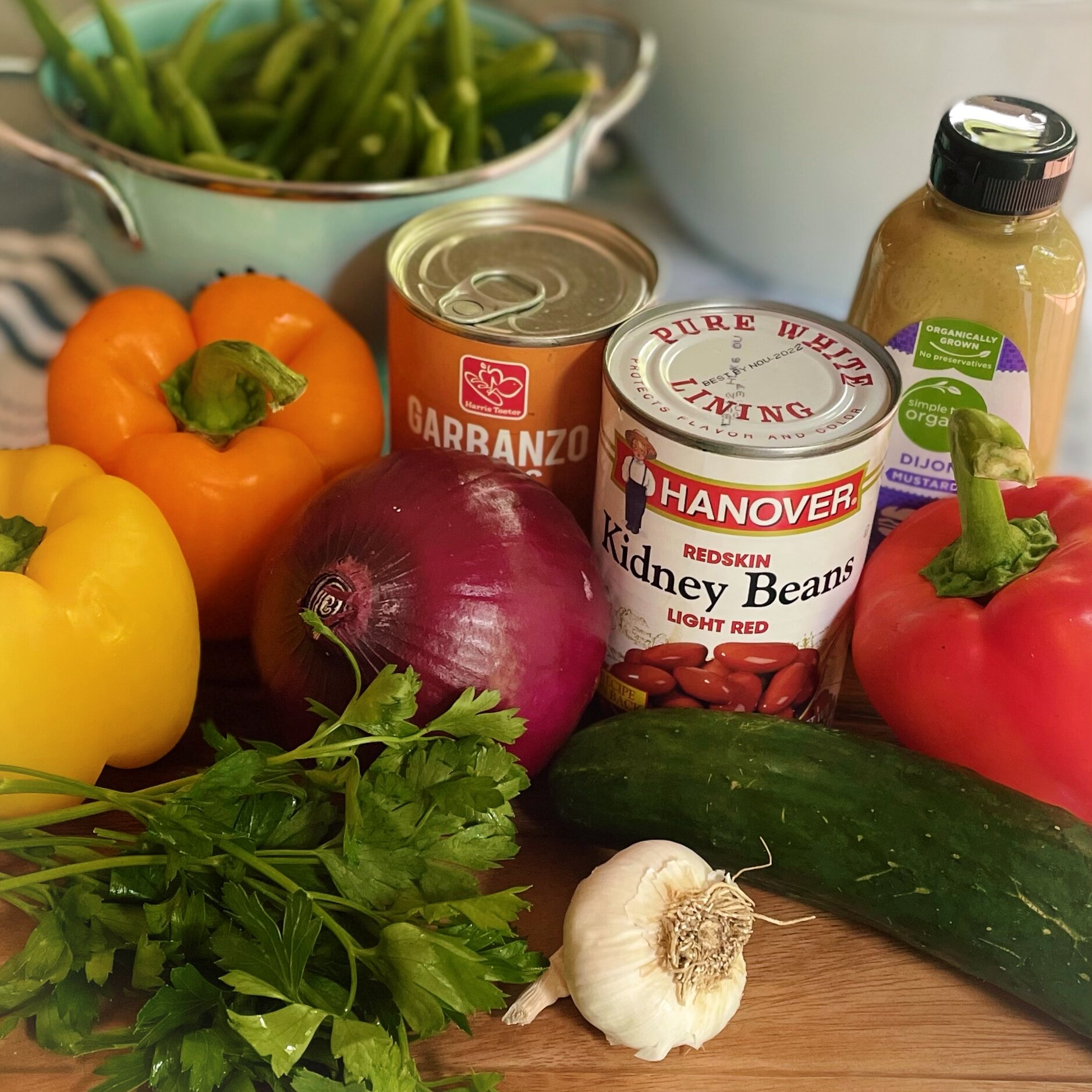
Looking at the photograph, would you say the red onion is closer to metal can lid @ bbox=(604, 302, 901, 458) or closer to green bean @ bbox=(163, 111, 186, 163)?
metal can lid @ bbox=(604, 302, 901, 458)

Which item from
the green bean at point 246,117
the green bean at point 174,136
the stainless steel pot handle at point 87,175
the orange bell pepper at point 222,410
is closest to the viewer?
the orange bell pepper at point 222,410

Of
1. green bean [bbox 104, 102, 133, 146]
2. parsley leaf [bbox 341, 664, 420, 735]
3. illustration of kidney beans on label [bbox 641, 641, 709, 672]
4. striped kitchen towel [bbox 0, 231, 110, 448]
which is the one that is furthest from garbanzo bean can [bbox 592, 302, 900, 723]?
striped kitchen towel [bbox 0, 231, 110, 448]

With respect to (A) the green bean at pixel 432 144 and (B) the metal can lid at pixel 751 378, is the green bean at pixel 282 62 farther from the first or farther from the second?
(B) the metal can lid at pixel 751 378

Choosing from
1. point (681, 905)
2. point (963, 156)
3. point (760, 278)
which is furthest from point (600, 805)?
point (760, 278)

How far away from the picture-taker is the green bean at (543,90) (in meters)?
1.33

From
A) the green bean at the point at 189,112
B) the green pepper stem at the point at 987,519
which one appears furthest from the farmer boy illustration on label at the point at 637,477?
the green bean at the point at 189,112

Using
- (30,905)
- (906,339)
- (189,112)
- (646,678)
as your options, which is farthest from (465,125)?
(30,905)

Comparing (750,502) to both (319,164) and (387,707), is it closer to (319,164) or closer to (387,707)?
(387,707)

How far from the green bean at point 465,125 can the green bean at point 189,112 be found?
0.78 ft

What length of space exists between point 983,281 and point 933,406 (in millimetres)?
109

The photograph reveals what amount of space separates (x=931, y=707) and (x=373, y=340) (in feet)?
2.22

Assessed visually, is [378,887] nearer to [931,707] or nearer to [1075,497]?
[931,707]

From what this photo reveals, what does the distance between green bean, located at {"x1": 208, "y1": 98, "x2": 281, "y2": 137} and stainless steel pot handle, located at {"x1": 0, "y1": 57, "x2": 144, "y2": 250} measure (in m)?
0.22

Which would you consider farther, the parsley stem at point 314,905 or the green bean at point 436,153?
the green bean at point 436,153
